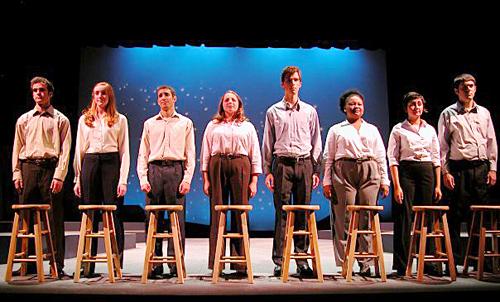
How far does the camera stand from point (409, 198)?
173 inches

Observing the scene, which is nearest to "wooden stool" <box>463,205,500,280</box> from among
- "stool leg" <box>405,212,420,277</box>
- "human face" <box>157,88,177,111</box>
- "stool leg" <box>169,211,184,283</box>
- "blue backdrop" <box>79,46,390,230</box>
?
"stool leg" <box>405,212,420,277</box>

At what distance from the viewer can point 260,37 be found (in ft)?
24.1

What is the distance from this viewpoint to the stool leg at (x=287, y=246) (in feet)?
12.9

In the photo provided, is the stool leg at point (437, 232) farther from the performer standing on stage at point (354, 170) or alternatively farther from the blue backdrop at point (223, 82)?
the blue backdrop at point (223, 82)

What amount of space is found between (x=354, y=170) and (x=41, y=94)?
2.59m

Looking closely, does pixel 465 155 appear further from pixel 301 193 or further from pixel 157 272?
pixel 157 272

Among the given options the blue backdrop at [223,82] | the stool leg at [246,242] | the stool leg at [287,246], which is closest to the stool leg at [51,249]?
the stool leg at [246,242]

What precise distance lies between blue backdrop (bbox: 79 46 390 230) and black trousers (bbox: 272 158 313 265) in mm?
4110

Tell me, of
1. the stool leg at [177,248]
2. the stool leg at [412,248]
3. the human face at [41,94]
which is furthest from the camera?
the human face at [41,94]

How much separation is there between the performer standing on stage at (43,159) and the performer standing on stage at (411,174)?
2667 mm

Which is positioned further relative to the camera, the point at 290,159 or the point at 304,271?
the point at 290,159

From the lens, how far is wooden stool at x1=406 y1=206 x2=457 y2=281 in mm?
4043

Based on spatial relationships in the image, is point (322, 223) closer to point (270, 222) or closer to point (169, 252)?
point (270, 222)

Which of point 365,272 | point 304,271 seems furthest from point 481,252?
point 304,271
